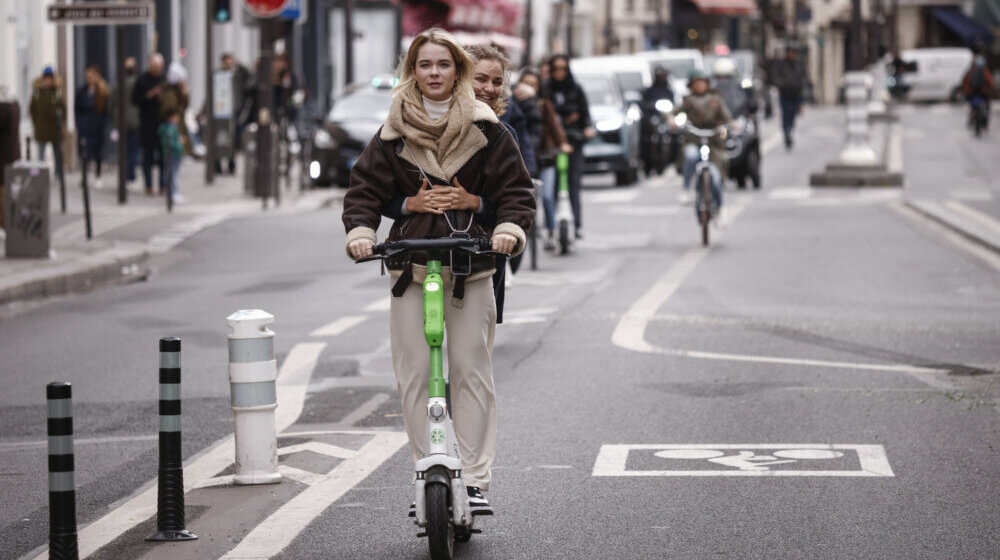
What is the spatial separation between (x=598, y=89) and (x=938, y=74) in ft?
157

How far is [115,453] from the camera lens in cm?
865

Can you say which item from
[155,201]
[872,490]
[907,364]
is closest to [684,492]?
[872,490]

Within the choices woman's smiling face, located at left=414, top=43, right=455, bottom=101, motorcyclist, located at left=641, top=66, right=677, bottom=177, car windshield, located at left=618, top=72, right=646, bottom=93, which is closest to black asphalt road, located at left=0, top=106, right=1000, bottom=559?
woman's smiling face, located at left=414, top=43, right=455, bottom=101

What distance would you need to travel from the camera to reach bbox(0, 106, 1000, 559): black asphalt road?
691cm

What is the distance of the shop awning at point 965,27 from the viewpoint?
289 feet

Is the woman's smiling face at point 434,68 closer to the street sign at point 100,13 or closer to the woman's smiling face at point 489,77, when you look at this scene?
the woman's smiling face at point 489,77

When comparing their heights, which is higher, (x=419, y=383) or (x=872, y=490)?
(x=419, y=383)

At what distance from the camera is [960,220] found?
21828 millimetres

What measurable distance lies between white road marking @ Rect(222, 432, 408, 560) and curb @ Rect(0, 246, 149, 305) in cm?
753

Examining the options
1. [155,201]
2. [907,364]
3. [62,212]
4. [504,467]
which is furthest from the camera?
[155,201]

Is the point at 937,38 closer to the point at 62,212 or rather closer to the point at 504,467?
the point at 62,212

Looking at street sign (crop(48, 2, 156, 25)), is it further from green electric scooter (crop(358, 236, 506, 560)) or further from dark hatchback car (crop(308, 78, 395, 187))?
green electric scooter (crop(358, 236, 506, 560))

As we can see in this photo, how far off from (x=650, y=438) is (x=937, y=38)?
289ft

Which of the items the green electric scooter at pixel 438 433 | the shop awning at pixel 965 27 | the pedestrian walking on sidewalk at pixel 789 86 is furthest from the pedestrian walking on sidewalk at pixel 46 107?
the shop awning at pixel 965 27
